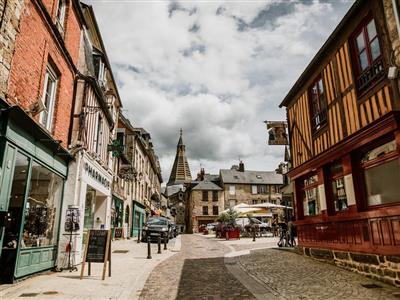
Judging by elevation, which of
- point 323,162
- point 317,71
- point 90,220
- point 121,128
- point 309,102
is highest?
point 121,128

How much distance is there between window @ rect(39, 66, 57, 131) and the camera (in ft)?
25.1

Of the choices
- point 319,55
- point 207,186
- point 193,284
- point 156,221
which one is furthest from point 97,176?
point 207,186

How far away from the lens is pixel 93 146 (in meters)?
10.9

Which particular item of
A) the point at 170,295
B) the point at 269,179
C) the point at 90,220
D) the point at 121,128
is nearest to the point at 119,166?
the point at 121,128

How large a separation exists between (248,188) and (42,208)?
40774 mm

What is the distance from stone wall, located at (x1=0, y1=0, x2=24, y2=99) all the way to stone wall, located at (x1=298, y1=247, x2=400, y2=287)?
7737 mm

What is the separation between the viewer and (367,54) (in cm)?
709

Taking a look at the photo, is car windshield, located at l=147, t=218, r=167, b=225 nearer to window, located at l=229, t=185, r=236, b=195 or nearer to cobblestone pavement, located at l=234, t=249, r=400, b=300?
cobblestone pavement, located at l=234, t=249, r=400, b=300

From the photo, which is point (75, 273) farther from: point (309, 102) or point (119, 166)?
point (119, 166)

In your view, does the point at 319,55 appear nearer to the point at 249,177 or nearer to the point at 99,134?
the point at 99,134

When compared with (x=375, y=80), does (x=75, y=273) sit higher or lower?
lower

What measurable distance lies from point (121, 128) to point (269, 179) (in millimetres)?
31572

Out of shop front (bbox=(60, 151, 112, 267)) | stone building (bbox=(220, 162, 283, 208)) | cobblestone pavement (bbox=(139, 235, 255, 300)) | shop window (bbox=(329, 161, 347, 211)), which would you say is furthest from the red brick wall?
stone building (bbox=(220, 162, 283, 208))

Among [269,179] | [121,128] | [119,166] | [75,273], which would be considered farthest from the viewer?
[269,179]
